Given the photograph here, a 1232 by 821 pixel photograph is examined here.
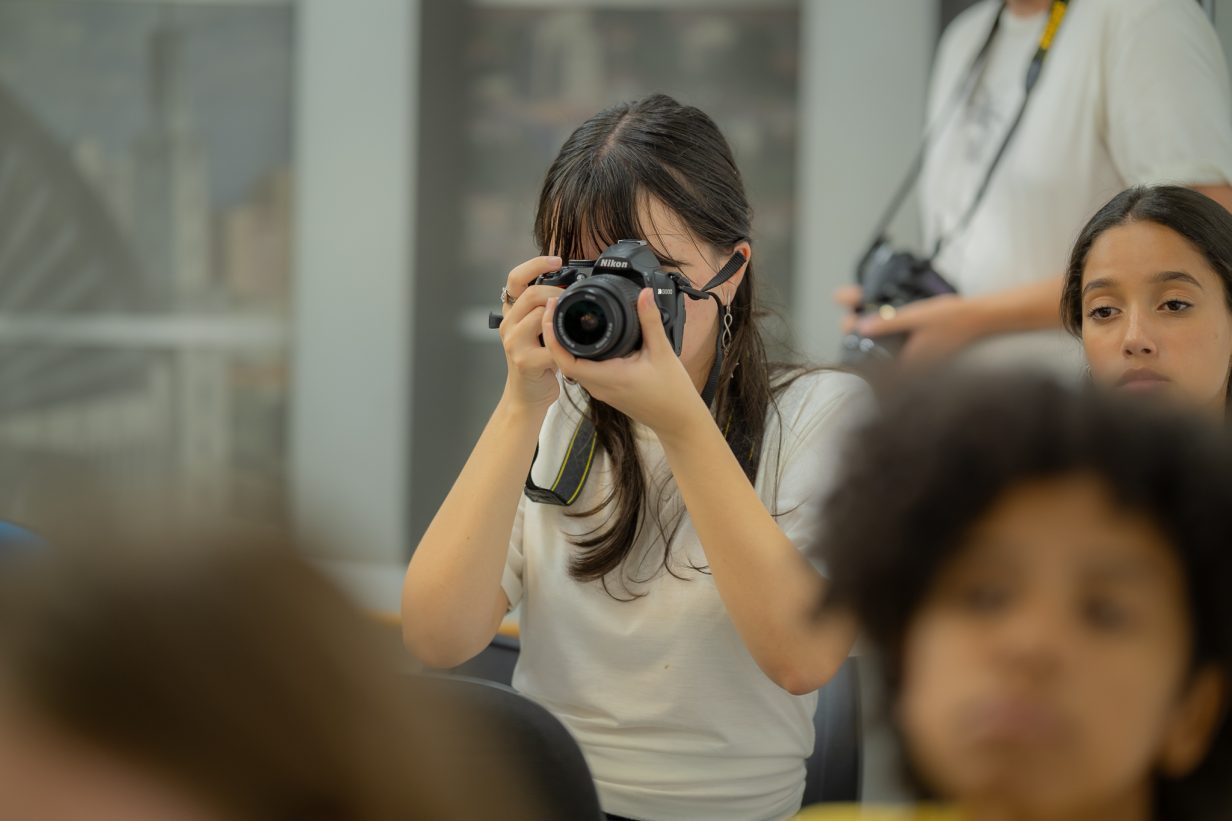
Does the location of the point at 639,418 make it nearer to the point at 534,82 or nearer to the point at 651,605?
the point at 651,605

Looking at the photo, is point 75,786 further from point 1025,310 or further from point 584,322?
point 1025,310

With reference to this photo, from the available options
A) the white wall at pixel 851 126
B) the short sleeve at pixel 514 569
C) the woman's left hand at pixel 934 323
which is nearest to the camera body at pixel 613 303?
the short sleeve at pixel 514 569

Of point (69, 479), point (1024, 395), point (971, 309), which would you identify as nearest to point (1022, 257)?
point (971, 309)

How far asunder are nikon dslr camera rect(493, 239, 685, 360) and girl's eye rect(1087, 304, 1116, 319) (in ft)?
1.32

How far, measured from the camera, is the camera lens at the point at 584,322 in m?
1.12

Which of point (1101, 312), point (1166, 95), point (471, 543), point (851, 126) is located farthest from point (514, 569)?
point (851, 126)

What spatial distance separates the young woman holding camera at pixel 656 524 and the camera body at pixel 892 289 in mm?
487

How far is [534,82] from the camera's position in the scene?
3.24 metres

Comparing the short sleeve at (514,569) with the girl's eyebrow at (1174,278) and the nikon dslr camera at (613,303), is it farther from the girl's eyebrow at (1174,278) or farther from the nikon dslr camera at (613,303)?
the girl's eyebrow at (1174,278)

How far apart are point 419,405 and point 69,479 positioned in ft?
8.91

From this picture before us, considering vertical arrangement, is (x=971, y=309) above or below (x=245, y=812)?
above

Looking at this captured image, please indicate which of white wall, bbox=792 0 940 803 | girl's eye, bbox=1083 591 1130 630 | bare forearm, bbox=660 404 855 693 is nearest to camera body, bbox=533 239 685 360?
bare forearm, bbox=660 404 855 693

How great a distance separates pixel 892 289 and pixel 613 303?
32.2 inches

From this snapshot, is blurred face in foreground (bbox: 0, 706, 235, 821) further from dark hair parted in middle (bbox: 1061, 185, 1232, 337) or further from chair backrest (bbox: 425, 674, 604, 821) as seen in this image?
dark hair parted in middle (bbox: 1061, 185, 1232, 337)
